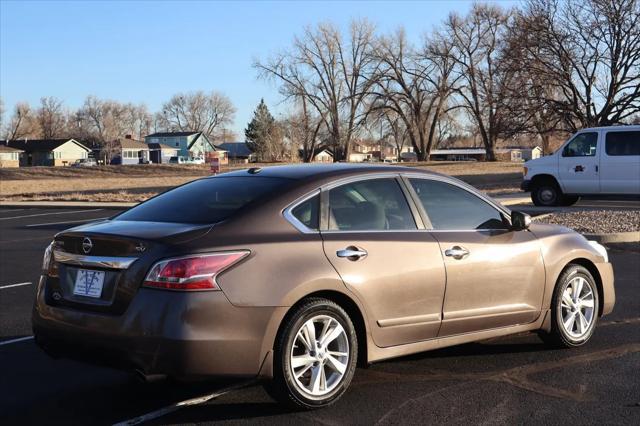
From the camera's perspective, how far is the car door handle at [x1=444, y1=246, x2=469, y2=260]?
17.5 ft

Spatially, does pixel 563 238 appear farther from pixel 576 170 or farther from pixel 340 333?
pixel 576 170

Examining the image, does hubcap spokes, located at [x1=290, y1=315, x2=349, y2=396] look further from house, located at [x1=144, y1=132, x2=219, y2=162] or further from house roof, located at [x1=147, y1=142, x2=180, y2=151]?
house roof, located at [x1=147, y1=142, x2=180, y2=151]

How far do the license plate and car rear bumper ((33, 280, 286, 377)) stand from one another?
0.45ft

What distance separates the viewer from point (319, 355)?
4.66 meters

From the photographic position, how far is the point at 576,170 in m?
19.1

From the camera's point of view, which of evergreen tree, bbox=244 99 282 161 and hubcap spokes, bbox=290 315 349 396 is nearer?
hubcap spokes, bbox=290 315 349 396

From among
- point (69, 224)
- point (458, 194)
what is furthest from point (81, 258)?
point (69, 224)

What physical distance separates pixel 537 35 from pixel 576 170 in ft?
67.9

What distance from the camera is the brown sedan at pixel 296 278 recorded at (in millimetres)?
4270

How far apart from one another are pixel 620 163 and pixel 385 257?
15238mm

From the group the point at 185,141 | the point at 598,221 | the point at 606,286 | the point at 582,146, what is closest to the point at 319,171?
the point at 606,286

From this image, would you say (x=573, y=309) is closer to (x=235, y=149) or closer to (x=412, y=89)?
(x=412, y=89)

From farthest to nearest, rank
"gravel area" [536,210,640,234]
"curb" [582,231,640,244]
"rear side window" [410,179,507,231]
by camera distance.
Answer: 1. "gravel area" [536,210,640,234]
2. "curb" [582,231,640,244]
3. "rear side window" [410,179,507,231]

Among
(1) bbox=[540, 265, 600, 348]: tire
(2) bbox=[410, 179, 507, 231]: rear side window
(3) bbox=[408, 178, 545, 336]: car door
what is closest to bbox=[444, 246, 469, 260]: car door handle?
(3) bbox=[408, 178, 545, 336]: car door
